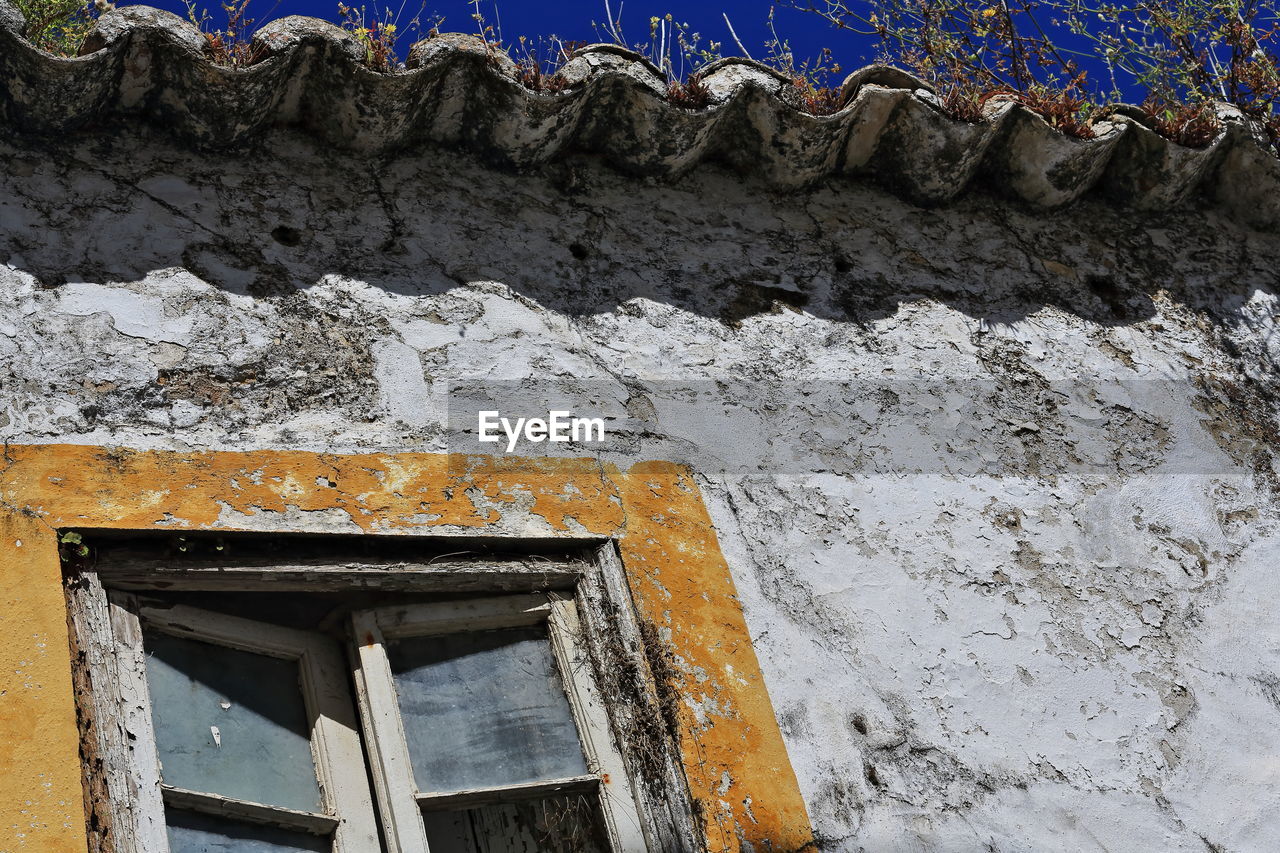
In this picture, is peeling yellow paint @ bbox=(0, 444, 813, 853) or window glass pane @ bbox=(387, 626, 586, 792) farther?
window glass pane @ bbox=(387, 626, 586, 792)

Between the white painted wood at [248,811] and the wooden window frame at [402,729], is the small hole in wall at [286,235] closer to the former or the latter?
the wooden window frame at [402,729]

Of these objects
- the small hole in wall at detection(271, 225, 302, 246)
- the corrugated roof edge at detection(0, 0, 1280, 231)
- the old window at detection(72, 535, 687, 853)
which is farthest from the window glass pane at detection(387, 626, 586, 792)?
the corrugated roof edge at detection(0, 0, 1280, 231)

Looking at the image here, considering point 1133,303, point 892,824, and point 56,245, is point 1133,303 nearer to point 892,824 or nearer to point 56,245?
point 892,824

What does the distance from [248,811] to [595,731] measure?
0.65 meters

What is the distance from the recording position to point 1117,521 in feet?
10.9

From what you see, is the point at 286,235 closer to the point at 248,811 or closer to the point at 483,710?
the point at 483,710

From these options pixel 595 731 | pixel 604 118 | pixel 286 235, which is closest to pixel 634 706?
pixel 595 731

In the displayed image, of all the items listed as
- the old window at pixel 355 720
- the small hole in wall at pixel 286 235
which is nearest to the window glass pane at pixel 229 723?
the old window at pixel 355 720

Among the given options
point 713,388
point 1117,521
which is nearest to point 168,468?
point 713,388

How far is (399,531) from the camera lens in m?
2.71

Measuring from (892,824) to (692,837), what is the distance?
0.41 metres

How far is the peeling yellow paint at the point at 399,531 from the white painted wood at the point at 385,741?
22 centimetres

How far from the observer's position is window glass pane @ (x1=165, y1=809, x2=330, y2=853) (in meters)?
2.32

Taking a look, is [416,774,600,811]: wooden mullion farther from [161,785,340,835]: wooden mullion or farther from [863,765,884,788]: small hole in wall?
[863,765,884,788]: small hole in wall
